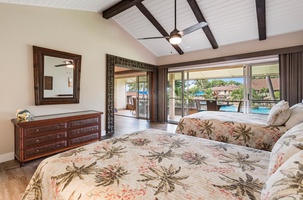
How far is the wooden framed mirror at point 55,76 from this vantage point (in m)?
3.21

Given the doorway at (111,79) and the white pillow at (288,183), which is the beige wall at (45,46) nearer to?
the doorway at (111,79)

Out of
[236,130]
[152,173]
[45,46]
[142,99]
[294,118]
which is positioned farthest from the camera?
[142,99]

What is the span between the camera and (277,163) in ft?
3.12

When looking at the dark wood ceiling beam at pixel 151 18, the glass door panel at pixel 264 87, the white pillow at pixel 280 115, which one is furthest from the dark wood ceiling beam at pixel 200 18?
the white pillow at pixel 280 115

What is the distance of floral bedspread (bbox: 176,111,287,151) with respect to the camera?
2.37m

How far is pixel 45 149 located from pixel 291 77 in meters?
5.55

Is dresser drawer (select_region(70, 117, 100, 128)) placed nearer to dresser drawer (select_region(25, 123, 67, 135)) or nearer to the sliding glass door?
dresser drawer (select_region(25, 123, 67, 135))

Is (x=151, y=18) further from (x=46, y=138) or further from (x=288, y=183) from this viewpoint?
(x=288, y=183)

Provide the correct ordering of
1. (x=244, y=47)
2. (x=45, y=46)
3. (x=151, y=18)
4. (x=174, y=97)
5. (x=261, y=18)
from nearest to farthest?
1. (x=45, y=46)
2. (x=261, y=18)
3. (x=151, y=18)
4. (x=244, y=47)
5. (x=174, y=97)

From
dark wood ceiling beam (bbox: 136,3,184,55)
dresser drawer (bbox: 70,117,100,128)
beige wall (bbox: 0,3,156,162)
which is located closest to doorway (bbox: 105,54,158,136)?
beige wall (bbox: 0,3,156,162)

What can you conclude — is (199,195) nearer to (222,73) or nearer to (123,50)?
(123,50)

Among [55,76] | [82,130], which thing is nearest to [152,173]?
[82,130]

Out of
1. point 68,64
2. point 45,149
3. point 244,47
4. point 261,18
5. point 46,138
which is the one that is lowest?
point 45,149

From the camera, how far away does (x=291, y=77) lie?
3.93 metres
